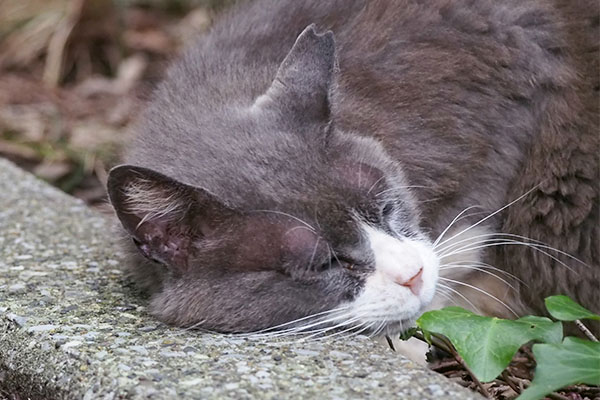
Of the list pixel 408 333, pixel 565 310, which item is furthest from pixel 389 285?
pixel 565 310

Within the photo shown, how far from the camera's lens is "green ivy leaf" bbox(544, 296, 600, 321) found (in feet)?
7.94

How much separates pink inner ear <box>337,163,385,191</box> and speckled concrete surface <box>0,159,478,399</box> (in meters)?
0.41

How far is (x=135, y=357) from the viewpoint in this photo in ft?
7.64

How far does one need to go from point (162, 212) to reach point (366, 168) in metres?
0.56

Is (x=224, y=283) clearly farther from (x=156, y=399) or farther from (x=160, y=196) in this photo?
(x=156, y=399)

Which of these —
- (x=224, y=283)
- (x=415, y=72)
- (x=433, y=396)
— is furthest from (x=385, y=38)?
(x=433, y=396)

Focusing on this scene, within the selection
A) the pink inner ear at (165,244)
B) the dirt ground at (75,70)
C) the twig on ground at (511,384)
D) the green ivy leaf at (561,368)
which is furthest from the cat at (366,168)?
the dirt ground at (75,70)

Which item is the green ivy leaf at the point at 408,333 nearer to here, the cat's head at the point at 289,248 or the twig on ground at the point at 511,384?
the cat's head at the point at 289,248

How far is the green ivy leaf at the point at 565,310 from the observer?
242cm

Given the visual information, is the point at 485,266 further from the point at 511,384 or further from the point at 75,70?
the point at 75,70

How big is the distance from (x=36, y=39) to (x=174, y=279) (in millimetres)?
3956

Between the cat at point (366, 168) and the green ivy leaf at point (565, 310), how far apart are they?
315mm

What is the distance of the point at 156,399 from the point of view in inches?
83.2

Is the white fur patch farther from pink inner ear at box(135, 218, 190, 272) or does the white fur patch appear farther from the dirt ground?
the dirt ground
